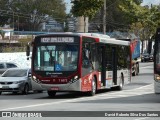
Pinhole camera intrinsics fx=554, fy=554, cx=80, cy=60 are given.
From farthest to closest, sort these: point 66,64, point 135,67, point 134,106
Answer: point 135,67
point 66,64
point 134,106

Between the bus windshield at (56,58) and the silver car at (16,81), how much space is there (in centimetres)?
342

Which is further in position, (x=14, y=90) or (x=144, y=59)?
(x=144, y=59)

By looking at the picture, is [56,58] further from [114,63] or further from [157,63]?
[114,63]

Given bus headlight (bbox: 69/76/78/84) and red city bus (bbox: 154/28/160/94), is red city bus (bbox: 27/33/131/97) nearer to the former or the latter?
bus headlight (bbox: 69/76/78/84)

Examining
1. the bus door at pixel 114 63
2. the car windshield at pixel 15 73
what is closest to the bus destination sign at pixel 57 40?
the car windshield at pixel 15 73

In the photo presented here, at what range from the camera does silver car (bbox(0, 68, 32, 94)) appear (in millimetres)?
28156

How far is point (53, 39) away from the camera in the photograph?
2525 centimetres

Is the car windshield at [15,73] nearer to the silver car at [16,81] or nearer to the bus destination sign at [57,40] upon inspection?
the silver car at [16,81]

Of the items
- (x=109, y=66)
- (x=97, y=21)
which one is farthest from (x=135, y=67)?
A: (x=97, y=21)

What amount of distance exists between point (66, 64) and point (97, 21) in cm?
9102

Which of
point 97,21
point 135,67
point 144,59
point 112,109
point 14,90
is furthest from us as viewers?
point 97,21

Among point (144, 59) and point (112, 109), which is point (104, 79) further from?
point (144, 59)

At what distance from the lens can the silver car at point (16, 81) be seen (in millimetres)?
28156

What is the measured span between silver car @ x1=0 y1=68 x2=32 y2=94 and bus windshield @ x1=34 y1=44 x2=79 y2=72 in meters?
3.42
